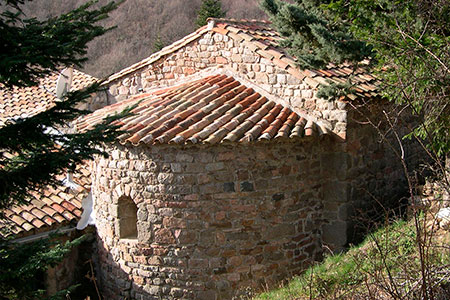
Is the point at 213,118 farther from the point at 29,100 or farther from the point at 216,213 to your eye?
the point at 29,100

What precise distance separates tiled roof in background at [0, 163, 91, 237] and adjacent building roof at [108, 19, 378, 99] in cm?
323

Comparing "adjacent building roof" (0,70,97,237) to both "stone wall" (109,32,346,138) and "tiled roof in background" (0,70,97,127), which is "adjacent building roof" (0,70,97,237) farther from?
"tiled roof in background" (0,70,97,127)

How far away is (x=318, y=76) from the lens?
24.1 feet

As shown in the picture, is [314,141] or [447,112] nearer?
[447,112]

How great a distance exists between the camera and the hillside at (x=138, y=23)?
1240 inches

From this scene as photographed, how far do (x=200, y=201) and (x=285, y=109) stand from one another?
2.02 meters

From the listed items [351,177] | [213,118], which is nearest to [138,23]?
[213,118]

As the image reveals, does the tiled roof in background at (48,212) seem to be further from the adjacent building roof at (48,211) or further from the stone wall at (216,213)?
the stone wall at (216,213)

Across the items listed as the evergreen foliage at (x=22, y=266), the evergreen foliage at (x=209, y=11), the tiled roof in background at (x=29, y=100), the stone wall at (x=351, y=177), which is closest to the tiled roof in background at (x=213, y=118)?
the stone wall at (x=351, y=177)

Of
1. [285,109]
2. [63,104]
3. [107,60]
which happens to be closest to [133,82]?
[285,109]

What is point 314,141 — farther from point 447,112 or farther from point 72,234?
point 72,234

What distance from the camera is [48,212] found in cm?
849

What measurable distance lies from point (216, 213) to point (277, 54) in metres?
2.69

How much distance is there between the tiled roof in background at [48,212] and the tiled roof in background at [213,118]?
157 centimetres
